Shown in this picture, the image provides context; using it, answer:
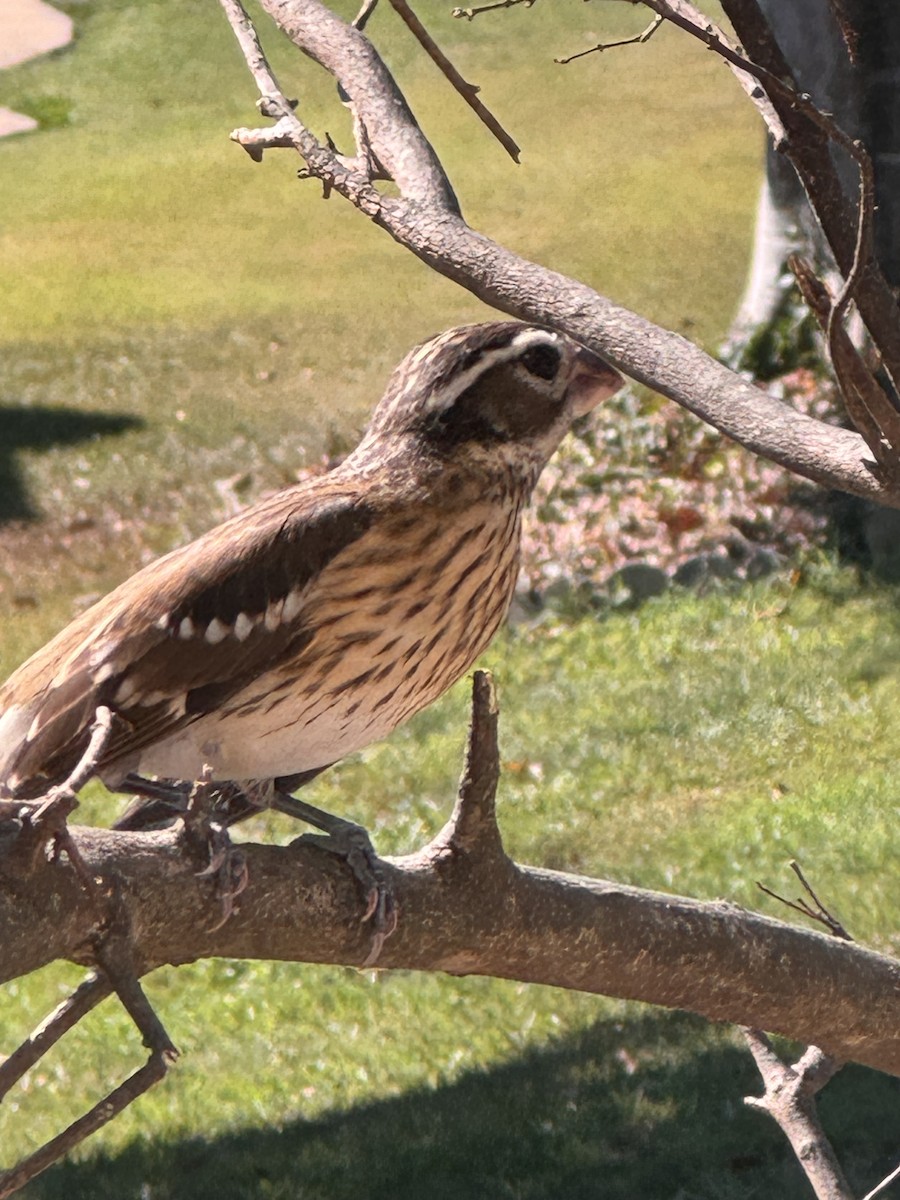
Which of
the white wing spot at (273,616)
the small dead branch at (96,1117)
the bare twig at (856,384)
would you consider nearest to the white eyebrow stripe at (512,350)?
the white wing spot at (273,616)

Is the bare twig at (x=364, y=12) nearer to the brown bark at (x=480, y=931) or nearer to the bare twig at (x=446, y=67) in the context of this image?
the bare twig at (x=446, y=67)

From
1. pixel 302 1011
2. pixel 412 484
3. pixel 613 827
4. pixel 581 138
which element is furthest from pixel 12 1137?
pixel 581 138

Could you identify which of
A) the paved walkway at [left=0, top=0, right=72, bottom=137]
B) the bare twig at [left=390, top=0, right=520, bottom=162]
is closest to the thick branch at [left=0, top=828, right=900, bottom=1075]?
the bare twig at [left=390, top=0, right=520, bottom=162]

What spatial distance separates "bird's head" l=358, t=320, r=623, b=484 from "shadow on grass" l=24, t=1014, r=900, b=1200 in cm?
261

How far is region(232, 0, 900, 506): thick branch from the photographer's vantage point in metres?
3.20

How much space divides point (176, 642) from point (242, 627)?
0.38 feet

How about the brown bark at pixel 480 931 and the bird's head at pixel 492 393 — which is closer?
the brown bark at pixel 480 931

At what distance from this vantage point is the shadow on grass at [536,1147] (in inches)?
205

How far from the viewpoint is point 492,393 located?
335cm

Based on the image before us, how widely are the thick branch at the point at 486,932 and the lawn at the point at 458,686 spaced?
Result: 2285mm

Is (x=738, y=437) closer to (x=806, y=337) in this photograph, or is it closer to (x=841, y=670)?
(x=841, y=670)

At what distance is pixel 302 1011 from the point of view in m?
5.91

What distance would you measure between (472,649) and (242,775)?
0.49 m

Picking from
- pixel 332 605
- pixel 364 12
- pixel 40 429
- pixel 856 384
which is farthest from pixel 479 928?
pixel 40 429
